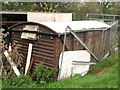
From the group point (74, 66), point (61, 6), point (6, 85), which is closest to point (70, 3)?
point (61, 6)

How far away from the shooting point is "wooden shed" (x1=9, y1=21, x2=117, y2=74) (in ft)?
29.8

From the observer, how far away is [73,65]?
9.49 meters

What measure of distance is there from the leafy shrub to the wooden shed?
10.4 inches

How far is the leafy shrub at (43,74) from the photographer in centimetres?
888

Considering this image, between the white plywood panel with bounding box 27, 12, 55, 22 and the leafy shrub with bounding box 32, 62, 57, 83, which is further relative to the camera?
the white plywood panel with bounding box 27, 12, 55, 22

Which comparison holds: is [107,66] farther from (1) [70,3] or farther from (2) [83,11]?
(1) [70,3]

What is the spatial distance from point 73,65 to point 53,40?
4.31 feet

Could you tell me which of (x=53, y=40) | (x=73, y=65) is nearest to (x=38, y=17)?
(x=53, y=40)

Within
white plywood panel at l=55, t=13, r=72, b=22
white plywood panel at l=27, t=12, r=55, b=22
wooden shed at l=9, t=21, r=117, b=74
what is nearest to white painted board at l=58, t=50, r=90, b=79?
wooden shed at l=9, t=21, r=117, b=74

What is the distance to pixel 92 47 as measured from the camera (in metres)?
11.0

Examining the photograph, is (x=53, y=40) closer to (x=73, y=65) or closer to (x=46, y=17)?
(x=73, y=65)

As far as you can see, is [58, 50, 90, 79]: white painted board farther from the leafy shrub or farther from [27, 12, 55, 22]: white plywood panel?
[27, 12, 55, 22]: white plywood panel

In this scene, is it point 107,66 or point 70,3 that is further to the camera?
point 70,3

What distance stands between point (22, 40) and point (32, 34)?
2.78ft
